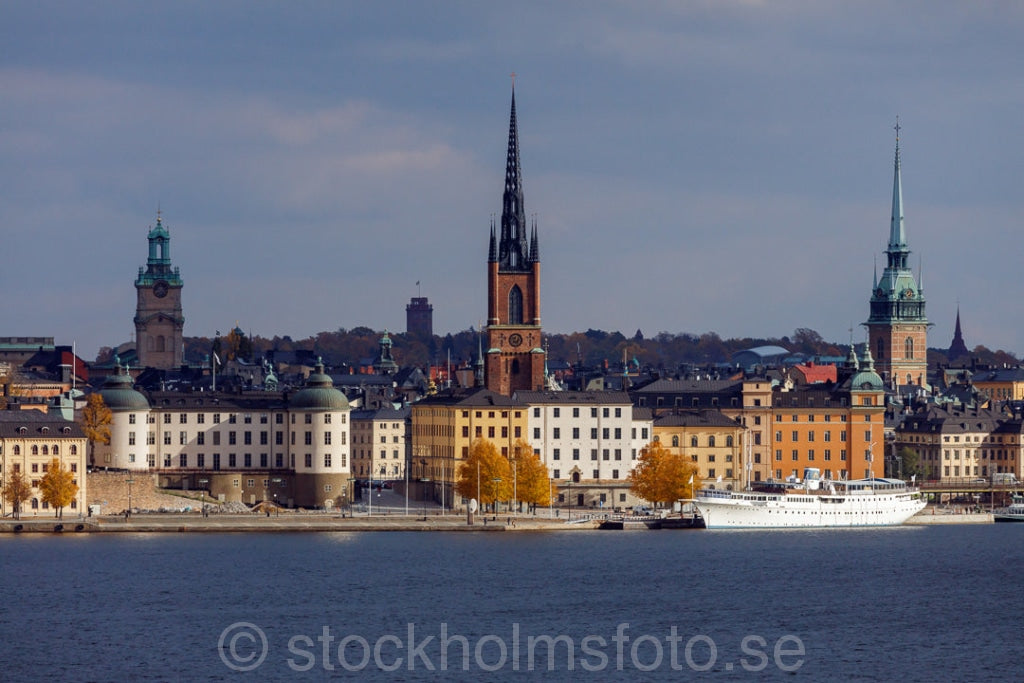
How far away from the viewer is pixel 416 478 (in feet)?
484

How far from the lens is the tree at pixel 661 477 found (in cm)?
13688

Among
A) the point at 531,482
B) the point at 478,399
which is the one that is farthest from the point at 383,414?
the point at 531,482

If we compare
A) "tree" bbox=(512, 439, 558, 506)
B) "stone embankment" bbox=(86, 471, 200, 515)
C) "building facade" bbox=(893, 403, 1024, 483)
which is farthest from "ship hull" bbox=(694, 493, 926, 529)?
"stone embankment" bbox=(86, 471, 200, 515)

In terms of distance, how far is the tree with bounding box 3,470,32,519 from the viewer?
400 feet

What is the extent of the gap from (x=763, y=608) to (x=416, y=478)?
2046 inches

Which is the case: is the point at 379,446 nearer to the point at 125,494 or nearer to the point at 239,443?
the point at 239,443

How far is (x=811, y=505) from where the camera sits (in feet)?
458

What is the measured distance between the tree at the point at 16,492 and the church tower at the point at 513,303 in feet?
123

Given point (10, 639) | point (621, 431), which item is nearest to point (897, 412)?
point (621, 431)

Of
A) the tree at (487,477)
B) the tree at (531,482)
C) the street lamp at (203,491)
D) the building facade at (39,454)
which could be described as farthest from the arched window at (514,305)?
the building facade at (39,454)

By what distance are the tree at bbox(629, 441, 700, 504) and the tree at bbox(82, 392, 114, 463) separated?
26806 millimetres

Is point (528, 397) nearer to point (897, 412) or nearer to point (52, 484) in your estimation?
point (52, 484)

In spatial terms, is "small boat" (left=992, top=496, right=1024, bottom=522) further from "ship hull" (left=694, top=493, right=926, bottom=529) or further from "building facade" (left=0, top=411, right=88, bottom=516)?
"building facade" (left=0, top=411, right=88, bottom=516)

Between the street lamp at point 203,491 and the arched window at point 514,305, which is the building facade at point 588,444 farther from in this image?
the street lamp at point 203,491
